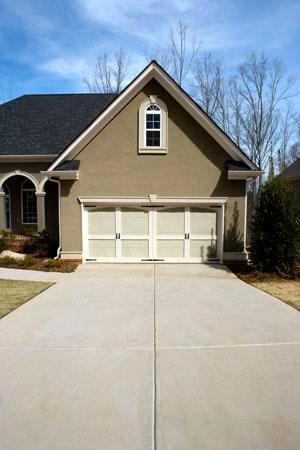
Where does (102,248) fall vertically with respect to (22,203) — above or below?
below

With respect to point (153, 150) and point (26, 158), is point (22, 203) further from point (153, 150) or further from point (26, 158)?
point (153, 150)

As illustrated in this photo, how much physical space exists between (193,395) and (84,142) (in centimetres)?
1073

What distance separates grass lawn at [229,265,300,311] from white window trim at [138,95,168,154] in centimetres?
508

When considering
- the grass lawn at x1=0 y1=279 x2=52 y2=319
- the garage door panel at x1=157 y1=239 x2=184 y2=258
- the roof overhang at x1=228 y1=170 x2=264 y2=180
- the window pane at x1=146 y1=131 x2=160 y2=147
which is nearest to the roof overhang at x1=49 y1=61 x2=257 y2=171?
the roof overhang at x1=228 y1=170 x2=264 y2=180

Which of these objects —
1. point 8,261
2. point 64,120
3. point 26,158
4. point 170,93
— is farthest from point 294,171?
point 8,261

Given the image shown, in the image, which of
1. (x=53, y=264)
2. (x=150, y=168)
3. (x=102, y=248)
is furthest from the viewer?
(x=102, y=248)

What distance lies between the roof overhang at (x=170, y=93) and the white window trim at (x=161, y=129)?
53 centimetres

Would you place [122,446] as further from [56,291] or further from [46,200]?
[46,200]

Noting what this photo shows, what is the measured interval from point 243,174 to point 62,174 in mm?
6553

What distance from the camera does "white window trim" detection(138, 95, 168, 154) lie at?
12883 mm

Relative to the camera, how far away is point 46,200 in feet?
62.4

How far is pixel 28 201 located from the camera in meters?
20.4

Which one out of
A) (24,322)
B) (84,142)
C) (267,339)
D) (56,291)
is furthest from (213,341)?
(84,142)

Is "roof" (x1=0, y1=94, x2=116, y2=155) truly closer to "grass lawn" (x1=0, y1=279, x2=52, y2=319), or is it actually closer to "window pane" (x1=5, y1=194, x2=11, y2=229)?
"window pane" (x1=5, y1=194, x2=11, y2=229)
